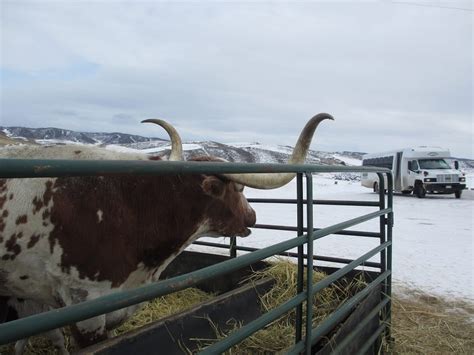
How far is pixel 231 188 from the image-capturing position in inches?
114

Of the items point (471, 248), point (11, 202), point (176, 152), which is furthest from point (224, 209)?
point (471, 248)

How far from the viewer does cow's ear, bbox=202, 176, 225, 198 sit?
2.59m

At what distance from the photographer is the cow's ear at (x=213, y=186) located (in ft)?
8.49

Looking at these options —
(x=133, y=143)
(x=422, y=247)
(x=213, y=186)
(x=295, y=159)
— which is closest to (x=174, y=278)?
(x=295, y=159)

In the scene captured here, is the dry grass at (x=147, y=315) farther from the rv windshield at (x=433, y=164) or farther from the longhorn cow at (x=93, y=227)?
the rv windshield at (x=433, y=164)

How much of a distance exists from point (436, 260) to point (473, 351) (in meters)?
3.35

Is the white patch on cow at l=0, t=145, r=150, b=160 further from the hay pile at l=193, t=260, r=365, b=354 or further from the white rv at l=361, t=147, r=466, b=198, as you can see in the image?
the white rv at l=361, t=147, r=466, b=198

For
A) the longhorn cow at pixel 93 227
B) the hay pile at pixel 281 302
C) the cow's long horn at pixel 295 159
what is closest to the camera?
the cow's long horn at pixel 295 159

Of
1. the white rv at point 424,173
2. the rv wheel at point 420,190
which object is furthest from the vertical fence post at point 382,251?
the rv wheel at point 420,190

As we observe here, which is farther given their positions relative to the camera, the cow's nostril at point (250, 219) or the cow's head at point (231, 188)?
the cow's nostril at point (250, 219)

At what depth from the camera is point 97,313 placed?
39.8 inches

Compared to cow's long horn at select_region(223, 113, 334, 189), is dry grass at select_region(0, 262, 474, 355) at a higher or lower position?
lower

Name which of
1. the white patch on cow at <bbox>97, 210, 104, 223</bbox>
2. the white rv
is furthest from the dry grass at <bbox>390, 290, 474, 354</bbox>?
the white rv

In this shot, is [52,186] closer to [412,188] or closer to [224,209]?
[224,209]
